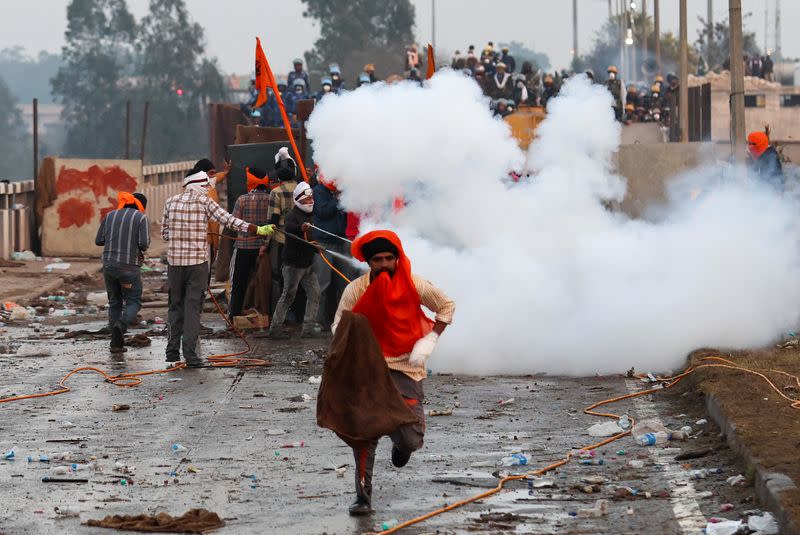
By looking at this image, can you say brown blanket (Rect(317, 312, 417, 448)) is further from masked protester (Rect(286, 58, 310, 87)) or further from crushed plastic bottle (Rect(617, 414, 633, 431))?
masked protester (Rect(286, 58, 310, 87))

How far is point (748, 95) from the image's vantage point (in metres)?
48.2

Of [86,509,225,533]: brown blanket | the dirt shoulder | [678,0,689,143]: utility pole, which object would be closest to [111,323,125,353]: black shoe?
the dirt shoulder

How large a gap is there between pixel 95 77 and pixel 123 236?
3530 inches

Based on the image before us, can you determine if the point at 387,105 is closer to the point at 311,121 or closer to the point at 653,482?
the point at 311,121

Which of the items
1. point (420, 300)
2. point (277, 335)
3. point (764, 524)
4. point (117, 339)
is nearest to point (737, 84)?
point (277, 335)

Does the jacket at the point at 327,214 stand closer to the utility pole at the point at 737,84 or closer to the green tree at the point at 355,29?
the utility pole at the point at 737,84

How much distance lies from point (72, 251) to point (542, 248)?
16990 millimetres

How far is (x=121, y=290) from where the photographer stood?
16047 millimetres

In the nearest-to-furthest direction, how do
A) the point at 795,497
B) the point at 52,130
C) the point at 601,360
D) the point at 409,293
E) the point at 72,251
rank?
the point at 795,497
the point at 409,293
the point at 601,360
the point at 72,251
the point at 52,130

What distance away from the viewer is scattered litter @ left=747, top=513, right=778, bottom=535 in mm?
7199

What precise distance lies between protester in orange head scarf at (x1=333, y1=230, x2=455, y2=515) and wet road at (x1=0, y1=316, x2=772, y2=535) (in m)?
0.39

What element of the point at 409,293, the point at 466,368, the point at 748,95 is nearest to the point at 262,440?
the point at 409,293

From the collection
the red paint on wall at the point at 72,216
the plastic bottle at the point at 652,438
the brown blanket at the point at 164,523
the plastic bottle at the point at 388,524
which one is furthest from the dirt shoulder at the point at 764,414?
the red paint on wall at the point at 72,216

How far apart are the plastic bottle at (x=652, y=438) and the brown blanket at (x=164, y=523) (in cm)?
331
